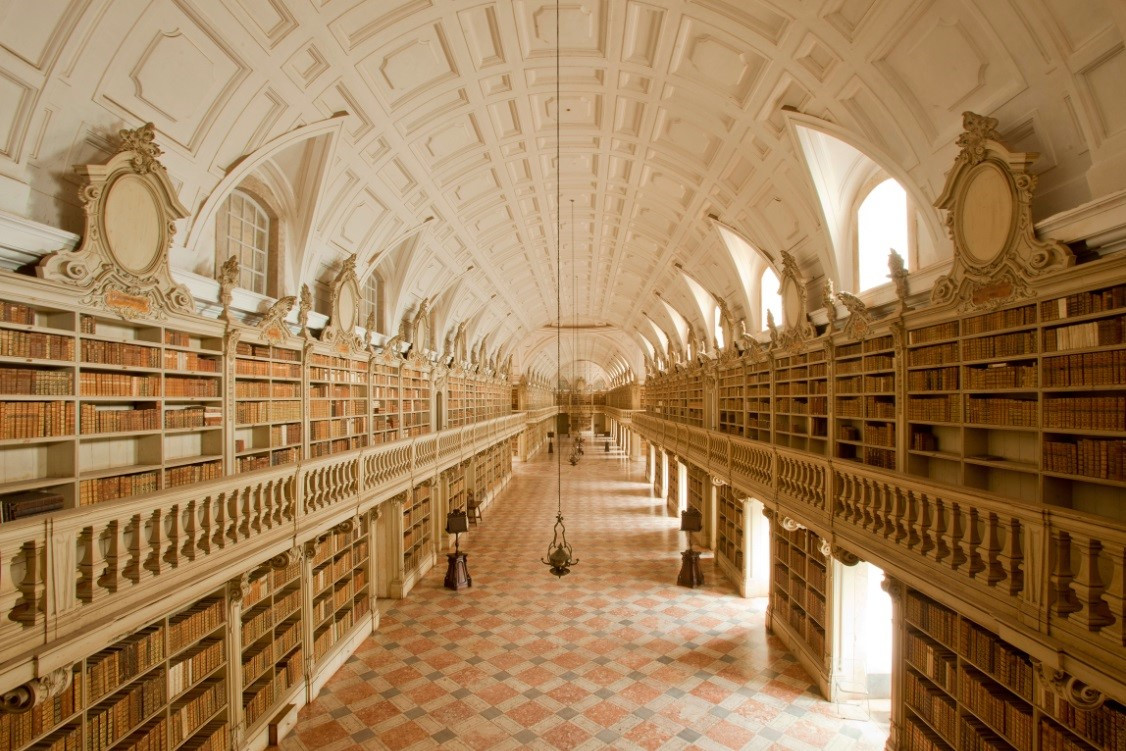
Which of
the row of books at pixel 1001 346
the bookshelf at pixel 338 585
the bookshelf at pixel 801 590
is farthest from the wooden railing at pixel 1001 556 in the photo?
the bookshelf at pixel 338 585

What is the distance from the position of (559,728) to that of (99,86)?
8.65 meters

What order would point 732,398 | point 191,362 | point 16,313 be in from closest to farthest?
1. point 16,313
2. point 191,362
3. point 732,398

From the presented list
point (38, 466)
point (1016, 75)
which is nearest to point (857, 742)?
point (1016, 75)

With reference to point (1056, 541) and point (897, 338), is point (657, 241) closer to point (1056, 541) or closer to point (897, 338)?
point (897, 338)

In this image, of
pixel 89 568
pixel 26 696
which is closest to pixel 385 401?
pixel 89 568

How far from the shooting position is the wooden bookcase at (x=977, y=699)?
12.2ft

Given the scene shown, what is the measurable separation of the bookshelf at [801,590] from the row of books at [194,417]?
8319 mm

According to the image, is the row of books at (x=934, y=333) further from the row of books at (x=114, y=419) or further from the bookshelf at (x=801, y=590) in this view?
the row of books at (x=114, y=419)

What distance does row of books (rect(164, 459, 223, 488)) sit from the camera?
5477mm

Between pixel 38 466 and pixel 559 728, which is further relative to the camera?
pixel 559 728

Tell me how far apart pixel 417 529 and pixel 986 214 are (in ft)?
39.7

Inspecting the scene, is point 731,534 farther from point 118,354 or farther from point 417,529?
point 118,354

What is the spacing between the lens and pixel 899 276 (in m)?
5.90

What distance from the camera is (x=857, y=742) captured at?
249 inches
